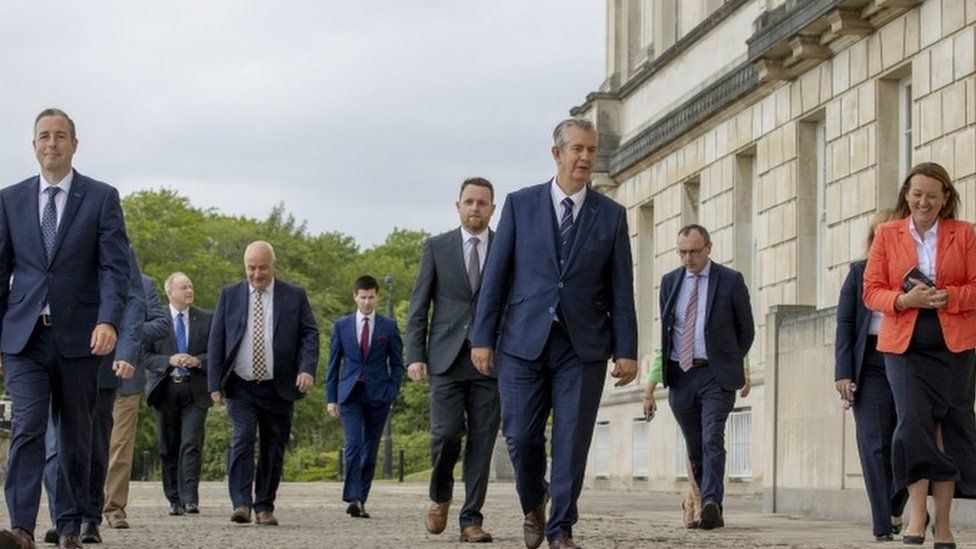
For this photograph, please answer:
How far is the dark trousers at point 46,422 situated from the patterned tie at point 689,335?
5.77 meters

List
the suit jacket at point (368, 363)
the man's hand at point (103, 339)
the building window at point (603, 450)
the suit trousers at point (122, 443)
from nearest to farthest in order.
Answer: the man's hand at point (103, 339) → the suit trousers at point (122, 443) → the suit jacket at point (368, 363) → the building window at point (603, 450)

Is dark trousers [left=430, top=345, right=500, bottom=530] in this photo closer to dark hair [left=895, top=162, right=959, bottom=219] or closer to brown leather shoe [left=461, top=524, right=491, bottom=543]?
brown leather shoe [left=461, top=524, right=491, bottom=543]

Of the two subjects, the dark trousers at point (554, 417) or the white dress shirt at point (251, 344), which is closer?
the dark trousers at point (554, 417)

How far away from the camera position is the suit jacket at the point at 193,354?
21031mm

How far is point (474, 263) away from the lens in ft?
50.6

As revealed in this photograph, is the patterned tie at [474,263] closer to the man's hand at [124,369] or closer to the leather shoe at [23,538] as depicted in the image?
the man's hand at [124,369]

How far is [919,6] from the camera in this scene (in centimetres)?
2534

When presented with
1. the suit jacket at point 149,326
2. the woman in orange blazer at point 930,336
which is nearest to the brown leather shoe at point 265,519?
the suit jacket at point 149,326

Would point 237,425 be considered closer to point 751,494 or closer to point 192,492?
point 192,492

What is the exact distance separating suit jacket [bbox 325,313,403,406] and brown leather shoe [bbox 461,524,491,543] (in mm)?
5493

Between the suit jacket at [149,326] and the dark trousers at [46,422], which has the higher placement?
the suit jacket at [149,326]

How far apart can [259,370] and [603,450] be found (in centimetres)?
2269

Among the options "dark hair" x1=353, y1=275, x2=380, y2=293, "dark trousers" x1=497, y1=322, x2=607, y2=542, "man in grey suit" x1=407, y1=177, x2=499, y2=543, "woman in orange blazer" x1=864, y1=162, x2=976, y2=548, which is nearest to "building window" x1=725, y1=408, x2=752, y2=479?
"dark hair" x1=353, y1=275, x2=380, y2=293

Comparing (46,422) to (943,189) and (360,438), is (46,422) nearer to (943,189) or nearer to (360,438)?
(943,189)
